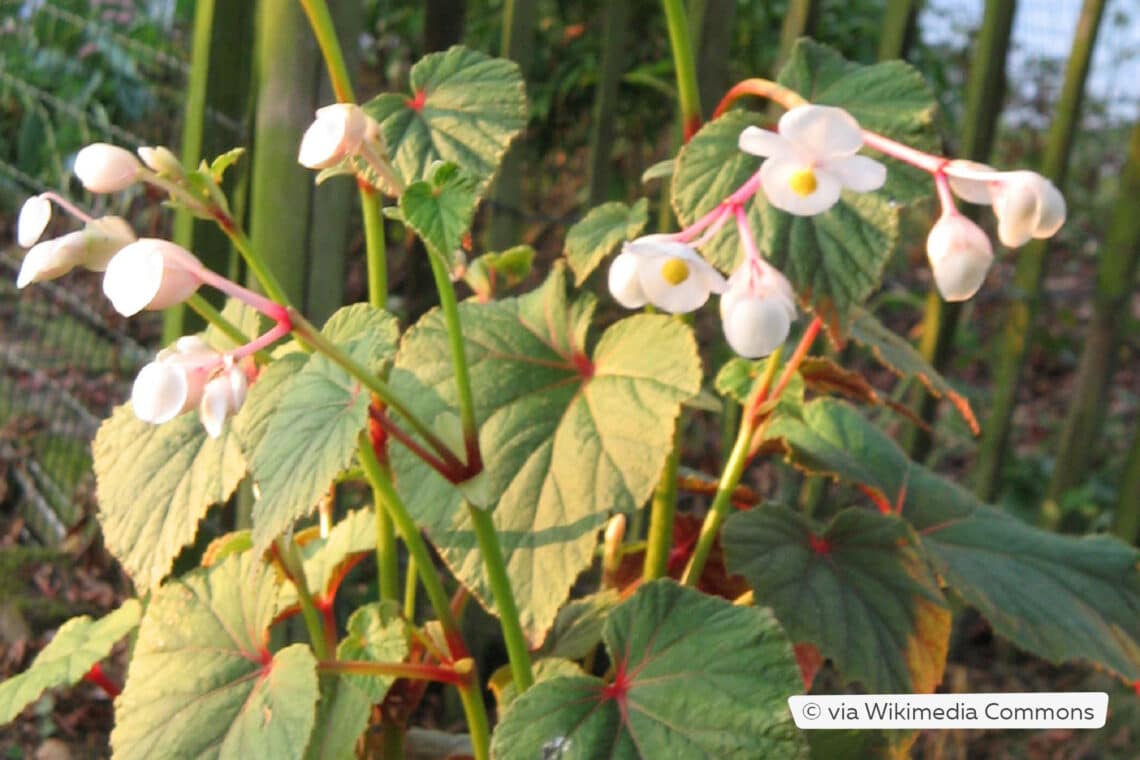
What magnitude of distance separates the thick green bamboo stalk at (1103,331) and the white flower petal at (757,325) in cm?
130

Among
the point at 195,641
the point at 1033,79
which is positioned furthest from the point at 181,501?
the point at 1033,79

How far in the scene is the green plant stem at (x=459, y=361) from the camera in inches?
23.6

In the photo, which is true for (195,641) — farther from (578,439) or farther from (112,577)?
(112,577)

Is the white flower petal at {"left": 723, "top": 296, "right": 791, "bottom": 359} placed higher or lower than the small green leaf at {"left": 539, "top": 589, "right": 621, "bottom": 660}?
higher

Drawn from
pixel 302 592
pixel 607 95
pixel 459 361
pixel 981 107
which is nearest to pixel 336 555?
pixel 302 592

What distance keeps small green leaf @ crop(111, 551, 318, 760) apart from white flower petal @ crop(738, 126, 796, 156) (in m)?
0.40

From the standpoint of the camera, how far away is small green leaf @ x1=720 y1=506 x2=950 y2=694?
74 centimetres

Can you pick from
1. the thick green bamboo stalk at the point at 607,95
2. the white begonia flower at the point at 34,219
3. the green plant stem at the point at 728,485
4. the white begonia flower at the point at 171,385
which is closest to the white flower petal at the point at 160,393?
the white begonia flower at the point at 171,385

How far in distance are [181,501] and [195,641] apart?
0.43ft

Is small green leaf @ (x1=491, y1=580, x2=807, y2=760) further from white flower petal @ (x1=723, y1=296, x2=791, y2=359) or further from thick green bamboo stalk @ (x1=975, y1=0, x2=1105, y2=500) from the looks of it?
thick green bamboo stalk @ (x1=975, y1=0, x2=1105, y2=500)

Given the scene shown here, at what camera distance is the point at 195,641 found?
769mm

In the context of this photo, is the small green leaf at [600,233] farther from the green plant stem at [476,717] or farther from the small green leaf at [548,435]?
the green plant stem at [476,717]

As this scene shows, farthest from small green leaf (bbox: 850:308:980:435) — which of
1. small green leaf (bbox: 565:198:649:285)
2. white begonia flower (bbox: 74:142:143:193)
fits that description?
white begonia flower (bbox: 74:142:143:193)

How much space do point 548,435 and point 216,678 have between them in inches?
11.3
